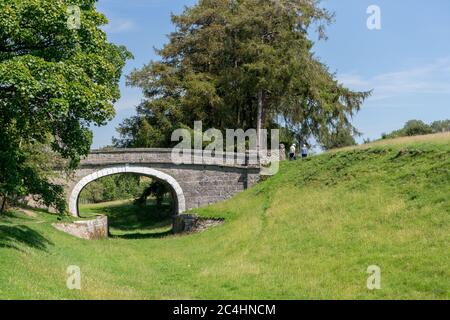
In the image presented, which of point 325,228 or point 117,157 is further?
point 117,157

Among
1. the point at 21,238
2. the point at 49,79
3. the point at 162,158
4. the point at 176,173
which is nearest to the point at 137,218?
the point at 176,173

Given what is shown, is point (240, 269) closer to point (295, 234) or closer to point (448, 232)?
point (295, 234)

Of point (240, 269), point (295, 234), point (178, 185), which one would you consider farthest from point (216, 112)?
point (240, 269)

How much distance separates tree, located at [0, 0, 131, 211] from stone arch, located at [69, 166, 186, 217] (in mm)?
13146

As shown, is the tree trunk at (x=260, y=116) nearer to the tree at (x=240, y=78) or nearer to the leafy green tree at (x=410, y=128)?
the tree at (x=240, y=78)

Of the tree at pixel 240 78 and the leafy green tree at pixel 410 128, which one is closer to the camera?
the tree at pixel 240 78

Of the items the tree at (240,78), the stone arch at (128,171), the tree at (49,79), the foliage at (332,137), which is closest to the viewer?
the tree at (49,79)

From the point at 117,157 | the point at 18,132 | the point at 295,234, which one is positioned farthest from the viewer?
the point at 117,157

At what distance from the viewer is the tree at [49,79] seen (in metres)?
14.5

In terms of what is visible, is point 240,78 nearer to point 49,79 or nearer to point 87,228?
point 87,228

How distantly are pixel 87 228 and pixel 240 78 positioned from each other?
1606 centimetres

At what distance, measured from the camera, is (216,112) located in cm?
3919

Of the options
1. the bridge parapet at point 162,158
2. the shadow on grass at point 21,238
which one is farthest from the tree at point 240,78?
the shadow on grass at point 21,238
